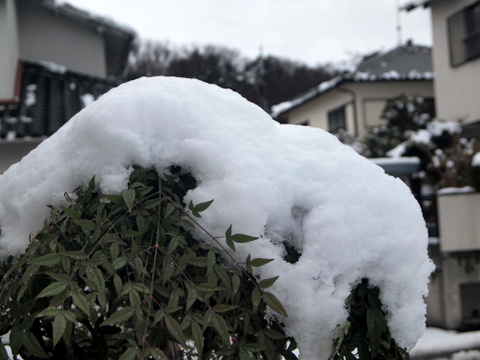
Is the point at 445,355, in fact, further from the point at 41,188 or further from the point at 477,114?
the point at 477,114

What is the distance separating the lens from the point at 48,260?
116 cm

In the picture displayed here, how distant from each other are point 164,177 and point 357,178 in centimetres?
53

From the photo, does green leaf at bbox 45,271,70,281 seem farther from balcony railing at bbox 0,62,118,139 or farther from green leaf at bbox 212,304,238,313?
balcony railing at bbox 0,62,118,139

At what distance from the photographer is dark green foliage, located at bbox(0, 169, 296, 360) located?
1.15 meters

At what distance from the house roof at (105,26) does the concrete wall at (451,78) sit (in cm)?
738

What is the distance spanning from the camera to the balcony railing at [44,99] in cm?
628

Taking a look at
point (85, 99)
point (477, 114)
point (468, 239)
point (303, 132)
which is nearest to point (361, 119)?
point (477, 114)

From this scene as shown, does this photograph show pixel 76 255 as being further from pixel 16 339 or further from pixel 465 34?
pixel 465 34

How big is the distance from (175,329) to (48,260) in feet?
1.06

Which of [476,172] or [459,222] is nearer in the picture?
[459,222]

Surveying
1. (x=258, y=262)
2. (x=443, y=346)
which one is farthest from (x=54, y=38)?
(x=258, y=262)

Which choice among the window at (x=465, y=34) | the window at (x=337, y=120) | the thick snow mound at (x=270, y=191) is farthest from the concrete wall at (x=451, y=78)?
the thick snow mound at (x=270, y=191)

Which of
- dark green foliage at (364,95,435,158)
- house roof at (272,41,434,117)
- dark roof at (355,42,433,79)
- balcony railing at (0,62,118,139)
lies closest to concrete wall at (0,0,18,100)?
balcony railing at (0,62,118,139)

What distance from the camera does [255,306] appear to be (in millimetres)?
1230
